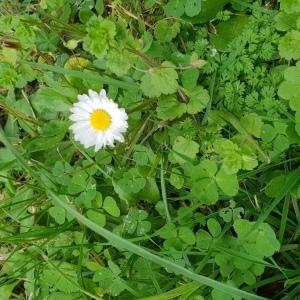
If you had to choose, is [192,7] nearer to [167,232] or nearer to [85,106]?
[85,106]

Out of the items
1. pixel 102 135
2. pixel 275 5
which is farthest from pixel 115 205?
pixel 275 5

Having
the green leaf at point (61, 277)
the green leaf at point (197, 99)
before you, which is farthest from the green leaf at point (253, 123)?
the green leaf at point (61, 277)

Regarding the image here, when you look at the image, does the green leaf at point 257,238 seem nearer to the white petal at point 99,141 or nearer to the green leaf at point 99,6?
the white petal at point 99,141

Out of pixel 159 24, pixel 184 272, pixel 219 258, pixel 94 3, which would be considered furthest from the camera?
pixel 94 3

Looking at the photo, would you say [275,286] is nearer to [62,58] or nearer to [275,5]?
[275,5]

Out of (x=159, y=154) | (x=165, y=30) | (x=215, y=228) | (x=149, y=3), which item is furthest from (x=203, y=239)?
(x=149, y=3)

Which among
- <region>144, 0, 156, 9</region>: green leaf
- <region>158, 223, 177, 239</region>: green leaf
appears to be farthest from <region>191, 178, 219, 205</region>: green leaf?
<region>144, 0, 156, 9</region>: green leaf

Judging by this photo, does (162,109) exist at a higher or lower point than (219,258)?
higher

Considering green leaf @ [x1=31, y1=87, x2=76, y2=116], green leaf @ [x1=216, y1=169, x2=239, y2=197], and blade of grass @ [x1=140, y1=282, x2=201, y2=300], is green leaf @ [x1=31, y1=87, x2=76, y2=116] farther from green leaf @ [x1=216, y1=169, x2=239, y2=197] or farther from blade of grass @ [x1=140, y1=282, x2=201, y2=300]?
blade of grass @ [x1=140, y1=282, x2=201, y2=300]
